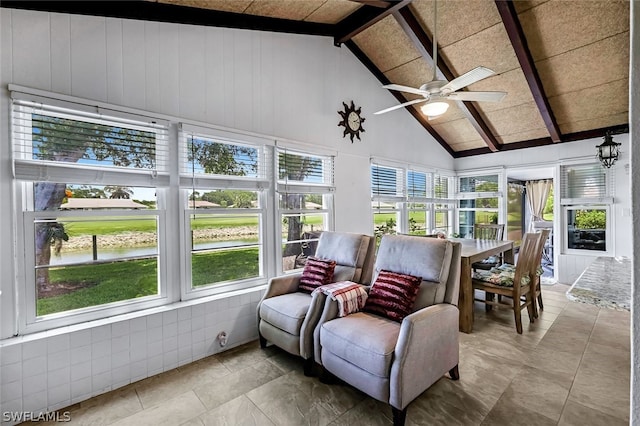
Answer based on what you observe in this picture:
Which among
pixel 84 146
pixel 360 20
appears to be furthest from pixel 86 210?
pixel 360 20

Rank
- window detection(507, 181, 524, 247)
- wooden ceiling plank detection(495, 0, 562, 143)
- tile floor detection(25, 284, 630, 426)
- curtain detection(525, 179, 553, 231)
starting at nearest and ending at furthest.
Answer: tile floor detection(25, 284, 630, 426) → wooden ceiling plank detection(495, 0, 562, 143) → window detection(507, 181, 524, 247) → curtain detection(525, 179, 553, 231)

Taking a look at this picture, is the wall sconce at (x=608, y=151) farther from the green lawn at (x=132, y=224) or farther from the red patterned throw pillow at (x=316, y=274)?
the green lawn at (x=132, y=224)

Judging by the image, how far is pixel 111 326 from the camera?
7.60ft

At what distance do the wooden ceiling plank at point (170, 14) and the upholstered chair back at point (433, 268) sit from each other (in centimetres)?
284

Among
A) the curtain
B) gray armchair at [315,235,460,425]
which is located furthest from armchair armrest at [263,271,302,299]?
the curtain

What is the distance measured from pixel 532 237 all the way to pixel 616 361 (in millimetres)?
1255

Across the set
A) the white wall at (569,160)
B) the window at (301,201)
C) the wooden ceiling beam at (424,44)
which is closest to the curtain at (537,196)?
the white wall at (569,160)

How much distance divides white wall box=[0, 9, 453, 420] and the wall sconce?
139 inches

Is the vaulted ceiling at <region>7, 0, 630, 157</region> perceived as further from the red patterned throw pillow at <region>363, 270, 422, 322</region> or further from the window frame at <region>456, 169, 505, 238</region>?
the red patterned throw pillow at <region>363, 270, 422, 322</region>

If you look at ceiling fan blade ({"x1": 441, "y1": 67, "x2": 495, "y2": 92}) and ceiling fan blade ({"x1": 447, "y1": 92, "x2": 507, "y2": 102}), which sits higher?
ceiling fan blade ({"x1": 441, "y1": 67, "x2": 495, "y2": 92})

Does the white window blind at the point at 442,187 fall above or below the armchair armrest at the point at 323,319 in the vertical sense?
above

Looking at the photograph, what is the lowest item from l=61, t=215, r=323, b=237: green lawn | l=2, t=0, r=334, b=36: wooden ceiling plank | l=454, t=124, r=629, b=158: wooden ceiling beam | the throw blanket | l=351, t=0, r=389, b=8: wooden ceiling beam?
the throw blanket

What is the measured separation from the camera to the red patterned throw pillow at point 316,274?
115 inches

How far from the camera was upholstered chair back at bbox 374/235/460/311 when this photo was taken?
2.29 m
